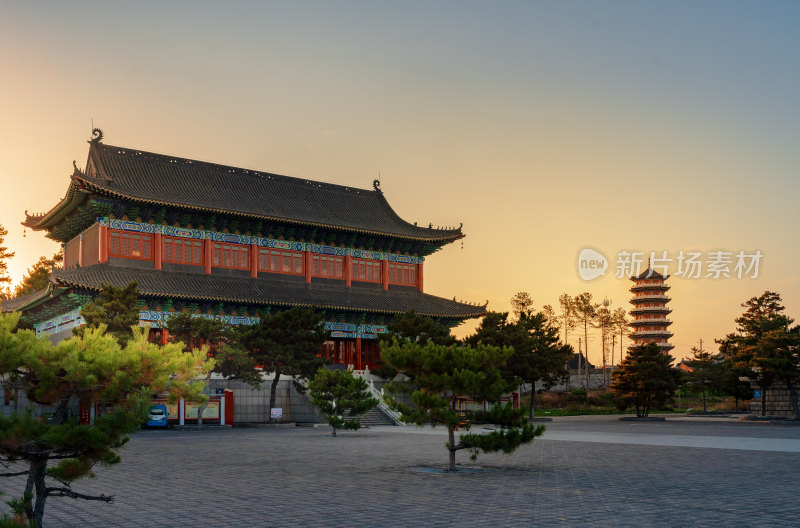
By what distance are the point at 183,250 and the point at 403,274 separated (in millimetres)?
15586

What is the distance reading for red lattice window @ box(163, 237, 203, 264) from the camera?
42531 mm

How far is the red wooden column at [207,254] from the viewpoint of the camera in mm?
43594

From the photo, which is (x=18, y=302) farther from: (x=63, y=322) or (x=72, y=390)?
(x=72, y=390)

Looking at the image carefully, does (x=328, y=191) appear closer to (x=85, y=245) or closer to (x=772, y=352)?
(x=85, y=245)

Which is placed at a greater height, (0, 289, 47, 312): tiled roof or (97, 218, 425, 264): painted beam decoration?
(97, 218, 425, 264): painted beam decoration

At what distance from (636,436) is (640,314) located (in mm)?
78392

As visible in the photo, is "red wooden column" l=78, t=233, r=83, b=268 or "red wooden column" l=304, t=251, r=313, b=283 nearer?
"red wooden column" l=78, t=233, r=83, b=268

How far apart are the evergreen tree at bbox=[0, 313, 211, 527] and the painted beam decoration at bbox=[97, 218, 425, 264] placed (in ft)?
111

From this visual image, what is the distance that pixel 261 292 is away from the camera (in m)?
43.7

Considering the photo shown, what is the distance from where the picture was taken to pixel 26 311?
44.2m

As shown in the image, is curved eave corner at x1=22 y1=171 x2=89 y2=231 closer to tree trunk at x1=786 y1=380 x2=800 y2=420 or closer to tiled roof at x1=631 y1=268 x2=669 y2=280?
tree trunk at x1=786 y1=380 x2=800 y2=420

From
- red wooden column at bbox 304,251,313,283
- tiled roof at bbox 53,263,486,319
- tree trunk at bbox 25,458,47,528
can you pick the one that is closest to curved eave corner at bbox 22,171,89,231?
tiled roof at bbox 53,263,486,319

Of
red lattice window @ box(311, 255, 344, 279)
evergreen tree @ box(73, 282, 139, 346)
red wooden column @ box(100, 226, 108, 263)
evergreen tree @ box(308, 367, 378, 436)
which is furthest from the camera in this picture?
red lattice window @ box(311, 255, 344, 279)

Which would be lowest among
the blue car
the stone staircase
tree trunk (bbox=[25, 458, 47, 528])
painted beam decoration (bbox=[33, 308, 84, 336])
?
the stone staircase
